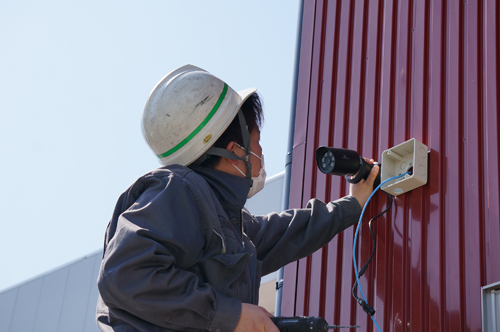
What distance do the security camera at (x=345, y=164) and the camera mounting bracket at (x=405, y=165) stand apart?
13cm

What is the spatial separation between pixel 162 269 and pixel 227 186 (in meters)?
0.88

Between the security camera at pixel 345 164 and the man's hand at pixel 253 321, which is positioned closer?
the man's hand at pixel 253 321

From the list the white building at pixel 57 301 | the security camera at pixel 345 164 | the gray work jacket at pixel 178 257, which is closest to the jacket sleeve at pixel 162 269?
the gray work jacket at pixel 178 257

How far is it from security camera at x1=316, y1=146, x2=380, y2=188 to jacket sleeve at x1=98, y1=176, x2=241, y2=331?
1.26 meters

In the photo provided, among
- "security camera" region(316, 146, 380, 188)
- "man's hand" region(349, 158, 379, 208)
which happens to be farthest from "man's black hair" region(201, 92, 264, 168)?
"man's hand" region(349, 158, 379, 208)

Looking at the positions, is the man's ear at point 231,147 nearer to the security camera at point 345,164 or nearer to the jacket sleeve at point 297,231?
the jacket sleeve at point 297,231

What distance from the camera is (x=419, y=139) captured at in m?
3.96

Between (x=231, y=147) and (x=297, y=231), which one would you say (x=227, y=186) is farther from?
(x=297, y=231)

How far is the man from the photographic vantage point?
9.56 ft

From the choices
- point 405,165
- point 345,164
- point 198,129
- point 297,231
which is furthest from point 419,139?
point 198,129

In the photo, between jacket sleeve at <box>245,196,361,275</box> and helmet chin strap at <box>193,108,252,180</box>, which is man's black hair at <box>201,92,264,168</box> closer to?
helmet chin strap at <box>193,108,252,180</box>

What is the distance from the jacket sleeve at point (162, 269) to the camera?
2875mm

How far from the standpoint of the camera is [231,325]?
9.90ft

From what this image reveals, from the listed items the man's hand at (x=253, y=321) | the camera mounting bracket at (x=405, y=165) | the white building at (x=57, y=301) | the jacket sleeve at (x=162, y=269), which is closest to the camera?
the jacket sleeve at (x=162, y=269)
